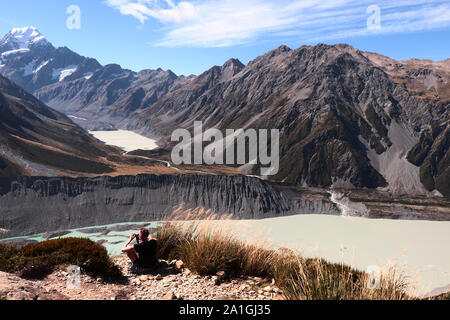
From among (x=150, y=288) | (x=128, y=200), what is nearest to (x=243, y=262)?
(x=150, y=288)

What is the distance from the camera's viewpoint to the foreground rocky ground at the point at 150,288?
815cm

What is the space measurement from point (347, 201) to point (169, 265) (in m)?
100

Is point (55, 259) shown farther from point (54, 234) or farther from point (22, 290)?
point (54, 234)

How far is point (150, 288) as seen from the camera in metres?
9.05

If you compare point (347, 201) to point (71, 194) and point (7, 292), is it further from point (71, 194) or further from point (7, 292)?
point (7, 292)

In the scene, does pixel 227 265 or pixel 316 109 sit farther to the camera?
pixel 316 109

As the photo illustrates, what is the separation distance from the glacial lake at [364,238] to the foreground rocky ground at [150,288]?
4331 centimetres

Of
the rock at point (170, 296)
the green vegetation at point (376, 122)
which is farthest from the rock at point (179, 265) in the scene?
the green vegetation at point (376, 122)

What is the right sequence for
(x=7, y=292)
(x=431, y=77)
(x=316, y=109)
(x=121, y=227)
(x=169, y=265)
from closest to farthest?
(x=7, y=292) → (x=169, y=265) → (x=121, y=227) → (x=316, y=109) → (x=431, y=77)

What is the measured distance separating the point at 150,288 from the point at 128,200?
2885 inches

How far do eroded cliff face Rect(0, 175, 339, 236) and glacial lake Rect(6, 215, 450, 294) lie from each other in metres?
4.28

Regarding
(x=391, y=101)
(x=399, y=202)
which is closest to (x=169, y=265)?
(x=399, y=202)

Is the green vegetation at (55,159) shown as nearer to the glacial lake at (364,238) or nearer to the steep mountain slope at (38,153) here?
the steep mountain slope at (38,153)
